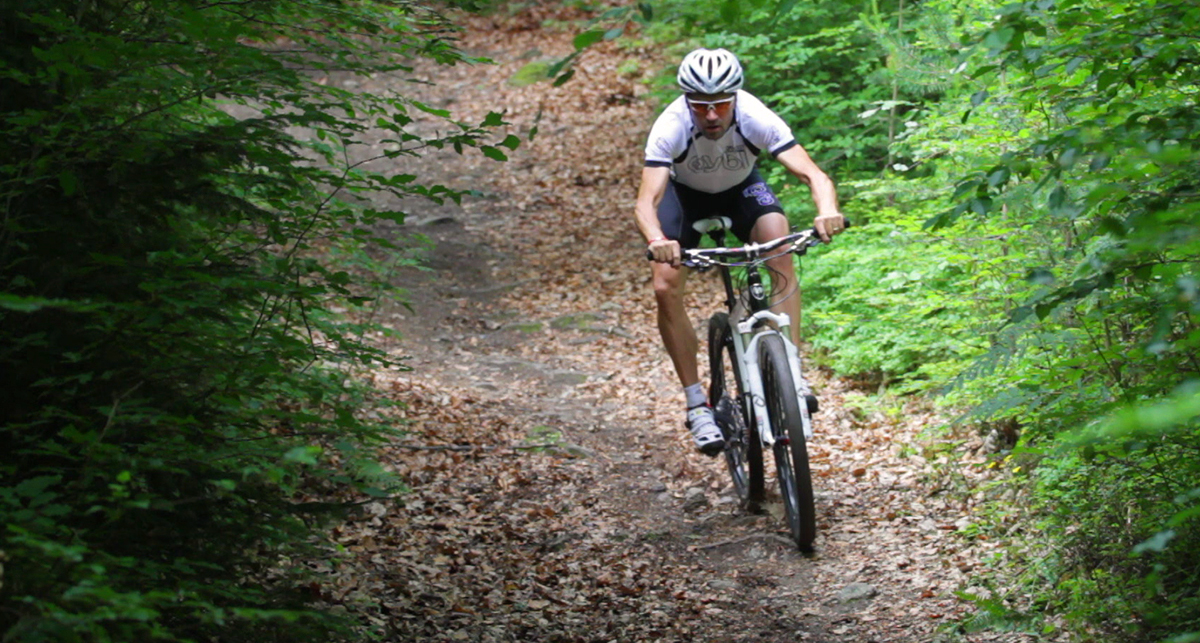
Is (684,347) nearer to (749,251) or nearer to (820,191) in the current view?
(749,251)

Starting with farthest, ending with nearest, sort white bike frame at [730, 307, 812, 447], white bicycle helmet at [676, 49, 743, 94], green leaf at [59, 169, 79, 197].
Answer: white bicycle helmet at [676, 49, 743, 94], white bike frame at [730, 307, 812, 447], green leaf at [59, 169, 79, 197]

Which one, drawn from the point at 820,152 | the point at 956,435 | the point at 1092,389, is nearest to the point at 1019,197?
the point at 1092,389

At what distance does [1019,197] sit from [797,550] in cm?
219

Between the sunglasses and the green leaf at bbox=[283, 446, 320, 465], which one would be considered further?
the sunglasses

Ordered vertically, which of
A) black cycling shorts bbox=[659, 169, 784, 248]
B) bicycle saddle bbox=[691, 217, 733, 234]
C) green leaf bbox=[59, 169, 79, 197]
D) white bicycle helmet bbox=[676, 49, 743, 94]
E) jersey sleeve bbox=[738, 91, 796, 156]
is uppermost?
white bicycle helmet bbox=[676, 49, 743, 94]

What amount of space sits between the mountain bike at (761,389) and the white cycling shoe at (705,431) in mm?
103

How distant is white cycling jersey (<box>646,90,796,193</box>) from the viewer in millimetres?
5375

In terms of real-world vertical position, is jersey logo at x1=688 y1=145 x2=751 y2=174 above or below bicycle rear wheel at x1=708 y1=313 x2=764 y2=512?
above

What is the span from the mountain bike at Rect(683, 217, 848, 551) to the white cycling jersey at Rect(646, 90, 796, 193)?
0.29 metres

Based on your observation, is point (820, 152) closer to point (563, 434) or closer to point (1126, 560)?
point (563, 434)

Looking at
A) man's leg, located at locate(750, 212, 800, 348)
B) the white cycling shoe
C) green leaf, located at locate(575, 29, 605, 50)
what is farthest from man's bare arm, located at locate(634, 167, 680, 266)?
green leaf, located at locate(575, 29, 605, 50)

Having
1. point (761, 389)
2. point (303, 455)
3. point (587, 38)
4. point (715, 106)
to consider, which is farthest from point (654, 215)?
point (303, 455)

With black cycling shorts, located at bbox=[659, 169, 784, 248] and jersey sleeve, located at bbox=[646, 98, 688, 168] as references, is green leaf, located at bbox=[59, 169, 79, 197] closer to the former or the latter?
jersey sleeve, located at bbox=[646, 98, 688, 168]

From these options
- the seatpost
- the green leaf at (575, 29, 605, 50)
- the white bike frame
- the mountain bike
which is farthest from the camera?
the seatpost
